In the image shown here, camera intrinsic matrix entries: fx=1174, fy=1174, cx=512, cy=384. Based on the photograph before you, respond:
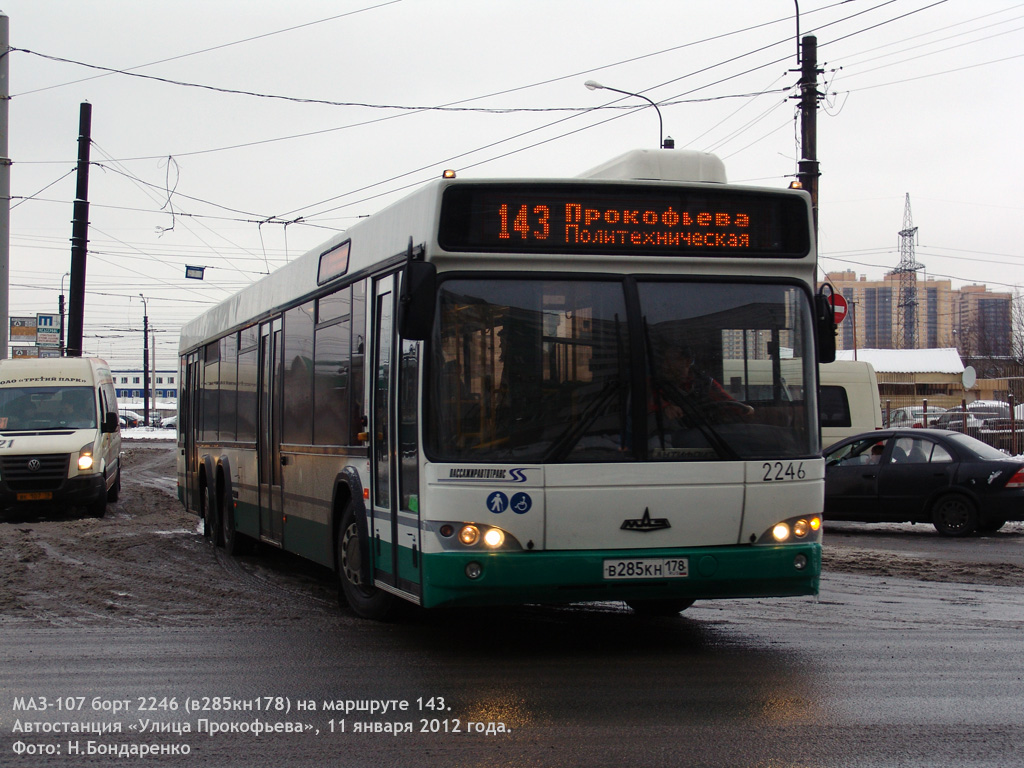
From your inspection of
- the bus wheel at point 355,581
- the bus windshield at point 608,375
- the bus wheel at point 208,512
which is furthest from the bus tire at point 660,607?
the bus wheel at point 208,512

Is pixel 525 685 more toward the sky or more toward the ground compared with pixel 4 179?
more toward the ground

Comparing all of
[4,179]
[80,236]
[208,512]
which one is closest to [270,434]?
[208,512]

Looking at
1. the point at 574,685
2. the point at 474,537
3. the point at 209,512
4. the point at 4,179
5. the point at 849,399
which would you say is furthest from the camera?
the point at 4,179

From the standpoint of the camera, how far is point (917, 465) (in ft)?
52.9

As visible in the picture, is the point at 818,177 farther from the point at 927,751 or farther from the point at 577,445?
the point at 927,751

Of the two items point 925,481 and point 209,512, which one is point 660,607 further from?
point 925,481

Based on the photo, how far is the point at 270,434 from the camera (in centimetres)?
1113

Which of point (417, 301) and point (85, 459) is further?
point (85, 459)

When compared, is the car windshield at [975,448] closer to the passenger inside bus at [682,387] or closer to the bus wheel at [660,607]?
the bus wheel at [660,607]

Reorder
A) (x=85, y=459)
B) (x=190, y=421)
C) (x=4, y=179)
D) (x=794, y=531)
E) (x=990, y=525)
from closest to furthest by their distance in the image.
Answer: (x=794, y=531), (x=990, y=525), (x=190, y=421), (x=85, y=459), (x=4, y=179)

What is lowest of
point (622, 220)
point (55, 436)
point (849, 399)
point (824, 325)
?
point (55, 436)

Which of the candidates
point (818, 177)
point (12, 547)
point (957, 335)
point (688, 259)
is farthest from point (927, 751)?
point (957, 335)

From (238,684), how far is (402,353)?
87.8 inches

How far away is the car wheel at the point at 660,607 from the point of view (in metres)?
8.95
